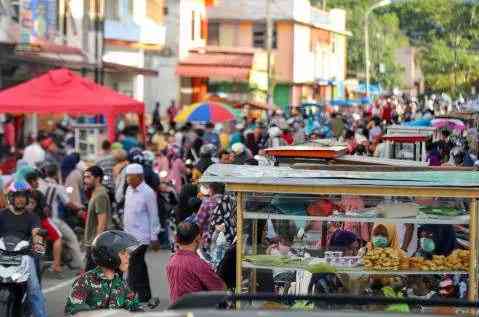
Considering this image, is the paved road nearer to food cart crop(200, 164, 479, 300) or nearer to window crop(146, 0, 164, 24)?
food cart crop(200, 164, 479, 300)

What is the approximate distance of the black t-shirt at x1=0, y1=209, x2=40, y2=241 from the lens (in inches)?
462

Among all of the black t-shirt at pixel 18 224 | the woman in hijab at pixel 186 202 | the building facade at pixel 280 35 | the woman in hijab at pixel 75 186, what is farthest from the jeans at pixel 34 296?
the building facade at pixel 280 35

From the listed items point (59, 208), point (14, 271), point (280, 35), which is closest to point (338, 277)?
point (14, 271)

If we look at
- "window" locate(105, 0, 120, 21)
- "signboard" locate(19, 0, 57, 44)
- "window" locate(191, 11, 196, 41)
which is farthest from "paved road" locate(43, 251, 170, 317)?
"window" locate(191, 11, 196, 41)

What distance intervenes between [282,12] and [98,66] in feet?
108

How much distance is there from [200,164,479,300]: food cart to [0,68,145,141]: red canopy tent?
483 inches

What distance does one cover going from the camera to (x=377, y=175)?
A: 8.70 m

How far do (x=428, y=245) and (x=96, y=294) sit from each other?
2.77 metres

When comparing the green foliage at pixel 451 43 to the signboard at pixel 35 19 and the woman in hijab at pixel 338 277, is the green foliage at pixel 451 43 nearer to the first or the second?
the signboard at pixel 35 19

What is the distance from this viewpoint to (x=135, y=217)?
13922mm

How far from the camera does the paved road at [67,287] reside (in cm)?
1378

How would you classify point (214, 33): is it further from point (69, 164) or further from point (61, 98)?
point (69, 164)

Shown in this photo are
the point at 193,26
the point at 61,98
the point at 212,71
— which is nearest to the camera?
the point at 61,98

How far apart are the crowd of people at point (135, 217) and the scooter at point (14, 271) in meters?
0.12
